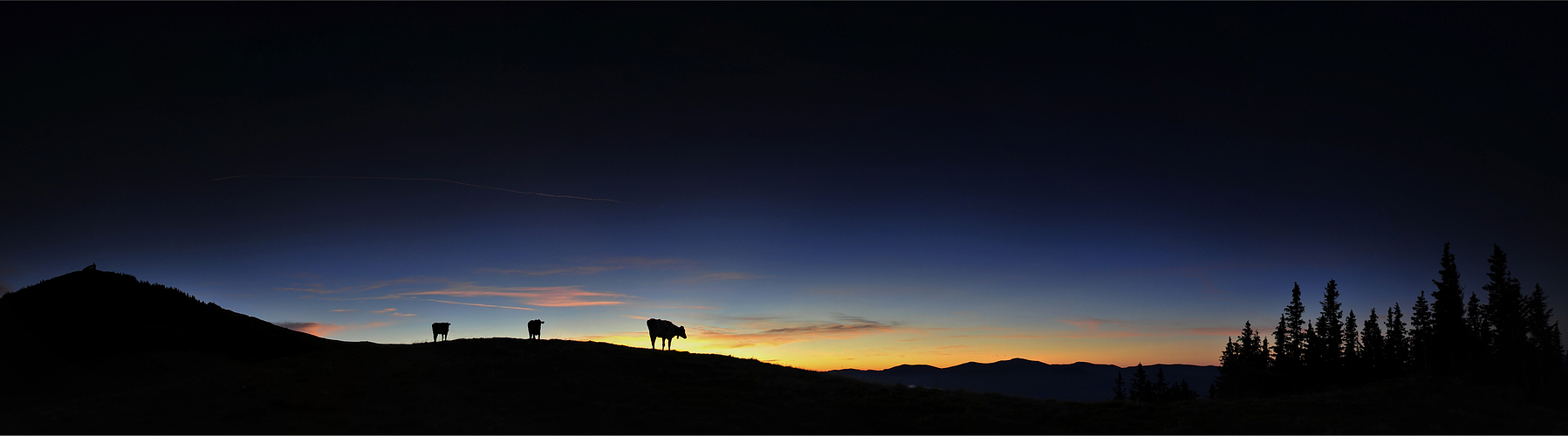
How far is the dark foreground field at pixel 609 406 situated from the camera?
25.3 metres

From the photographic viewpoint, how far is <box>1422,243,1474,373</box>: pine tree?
231 ft

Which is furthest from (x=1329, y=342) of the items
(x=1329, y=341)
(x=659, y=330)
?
(x=659, y=330)

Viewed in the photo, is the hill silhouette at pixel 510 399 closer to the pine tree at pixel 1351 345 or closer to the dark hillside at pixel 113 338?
the dark hillside at pixel 113 338

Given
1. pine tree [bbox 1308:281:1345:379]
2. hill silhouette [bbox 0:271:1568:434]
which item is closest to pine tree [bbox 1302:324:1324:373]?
pine tree [bbox 1308:281:1345:379]

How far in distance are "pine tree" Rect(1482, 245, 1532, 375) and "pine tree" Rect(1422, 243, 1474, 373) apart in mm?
2909

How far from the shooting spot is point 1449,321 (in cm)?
7119

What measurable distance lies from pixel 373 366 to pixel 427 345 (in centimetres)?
679

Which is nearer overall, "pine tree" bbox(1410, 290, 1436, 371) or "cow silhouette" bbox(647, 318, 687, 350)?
"cow silhouette" bbox(647, 318, 687, 350)

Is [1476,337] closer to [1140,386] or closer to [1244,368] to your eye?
[1244,368]

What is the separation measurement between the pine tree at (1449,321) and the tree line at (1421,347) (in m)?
0.09

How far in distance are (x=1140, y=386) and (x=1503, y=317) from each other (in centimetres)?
4555

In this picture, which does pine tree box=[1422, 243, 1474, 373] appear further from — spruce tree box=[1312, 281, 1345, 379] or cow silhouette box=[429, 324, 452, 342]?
cow silhouette box=[429, 324, 452, 342]

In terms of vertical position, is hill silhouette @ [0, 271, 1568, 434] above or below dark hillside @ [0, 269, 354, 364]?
below

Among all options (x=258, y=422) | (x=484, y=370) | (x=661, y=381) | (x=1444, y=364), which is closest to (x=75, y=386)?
(x=258, y=422)
